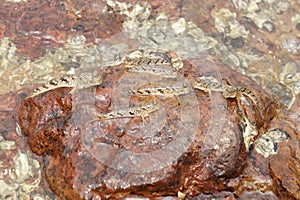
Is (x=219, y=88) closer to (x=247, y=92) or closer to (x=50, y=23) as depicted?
(x=247, y=92)

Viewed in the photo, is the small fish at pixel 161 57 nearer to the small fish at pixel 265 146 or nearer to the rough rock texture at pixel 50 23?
the rough rock texture at pixel 50 23

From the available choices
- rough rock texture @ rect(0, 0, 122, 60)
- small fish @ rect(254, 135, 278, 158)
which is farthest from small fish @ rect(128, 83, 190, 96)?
rough rock texture @ rect(0, 0, 122, 60)

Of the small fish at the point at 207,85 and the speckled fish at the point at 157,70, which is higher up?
the small fish at the point at 207,85

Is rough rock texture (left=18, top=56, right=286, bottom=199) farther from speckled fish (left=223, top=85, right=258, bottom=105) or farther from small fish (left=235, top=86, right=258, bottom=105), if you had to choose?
small fish (left=235, top=86, right=258, bottom=105)

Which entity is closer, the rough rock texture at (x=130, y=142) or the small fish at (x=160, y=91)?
the rough rock texture at (x=130, y=142)

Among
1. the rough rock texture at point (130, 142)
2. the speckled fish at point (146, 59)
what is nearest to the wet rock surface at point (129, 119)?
the rough rock texture at point (130, 142)

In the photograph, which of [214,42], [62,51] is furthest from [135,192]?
[214,42]

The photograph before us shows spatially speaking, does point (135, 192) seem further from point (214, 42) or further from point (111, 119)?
point (214, 42)

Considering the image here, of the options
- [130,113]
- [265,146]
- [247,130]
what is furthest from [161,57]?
[265,146]
